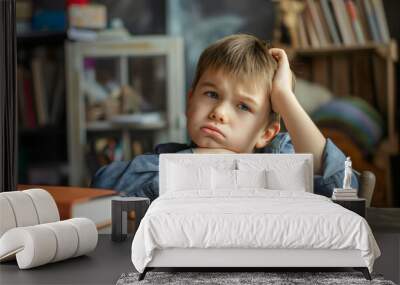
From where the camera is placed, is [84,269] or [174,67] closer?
[84,269]

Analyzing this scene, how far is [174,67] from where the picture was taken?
6223 millimetres

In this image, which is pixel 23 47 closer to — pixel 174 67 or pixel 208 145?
pixel 174 67

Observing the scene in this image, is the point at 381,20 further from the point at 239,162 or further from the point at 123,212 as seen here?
the point at 123,212

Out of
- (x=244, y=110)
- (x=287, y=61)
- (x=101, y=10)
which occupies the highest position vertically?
(x=101, y=10)

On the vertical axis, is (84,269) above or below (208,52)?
below

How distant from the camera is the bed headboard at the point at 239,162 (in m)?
5.64

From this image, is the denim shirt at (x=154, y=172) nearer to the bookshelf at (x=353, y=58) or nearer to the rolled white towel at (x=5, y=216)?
the bookshelf at (x=353, y=58)

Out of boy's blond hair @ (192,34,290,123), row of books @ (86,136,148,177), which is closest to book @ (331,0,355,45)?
boy's blond hair @ (192,34,290,123)

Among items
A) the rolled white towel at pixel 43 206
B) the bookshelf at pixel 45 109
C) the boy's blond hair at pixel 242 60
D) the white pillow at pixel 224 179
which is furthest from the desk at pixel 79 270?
the boy's blond hair at pixel 242 60

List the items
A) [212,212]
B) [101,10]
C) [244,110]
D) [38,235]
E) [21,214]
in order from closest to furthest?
1. [212,212]
2. [38,235]
3. [21,214]
4. [244,110]
5. [101,10]

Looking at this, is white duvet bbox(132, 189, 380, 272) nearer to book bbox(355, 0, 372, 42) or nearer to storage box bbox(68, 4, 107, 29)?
book bbox(355, 0, 372, 42)

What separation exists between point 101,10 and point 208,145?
154 cm

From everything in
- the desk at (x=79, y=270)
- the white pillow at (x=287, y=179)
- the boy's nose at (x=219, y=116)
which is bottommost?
the desk at (x=79, y=270)

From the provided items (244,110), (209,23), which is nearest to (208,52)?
(209,23)
